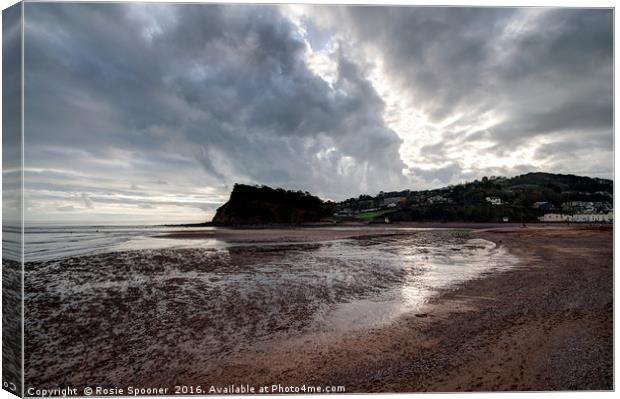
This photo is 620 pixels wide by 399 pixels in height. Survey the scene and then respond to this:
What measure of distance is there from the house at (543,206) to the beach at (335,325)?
2.20 feet

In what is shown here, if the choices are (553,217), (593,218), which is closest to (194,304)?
(593,218)

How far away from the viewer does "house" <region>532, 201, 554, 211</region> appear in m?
6.29

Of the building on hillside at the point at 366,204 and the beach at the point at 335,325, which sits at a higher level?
the building on hillside at the point at 366,204

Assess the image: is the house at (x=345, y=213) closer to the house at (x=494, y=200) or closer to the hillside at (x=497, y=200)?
the hillside at (x=497, y=200)

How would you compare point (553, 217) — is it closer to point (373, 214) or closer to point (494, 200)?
point (494, 200)

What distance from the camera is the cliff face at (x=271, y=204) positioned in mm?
7180

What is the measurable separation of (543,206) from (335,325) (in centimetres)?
591

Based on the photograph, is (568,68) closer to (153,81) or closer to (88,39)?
(153,81)

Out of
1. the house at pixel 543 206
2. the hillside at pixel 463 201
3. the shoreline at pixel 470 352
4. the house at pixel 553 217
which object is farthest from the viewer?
the house at pixel 543 206

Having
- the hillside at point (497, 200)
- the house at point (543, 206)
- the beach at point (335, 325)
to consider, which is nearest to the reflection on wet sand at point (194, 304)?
the beach at point (335, 325)

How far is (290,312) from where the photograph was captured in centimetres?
424

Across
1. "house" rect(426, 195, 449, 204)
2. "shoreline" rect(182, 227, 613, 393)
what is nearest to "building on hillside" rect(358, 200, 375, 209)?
"house" rect(426, 195, 449, 204)

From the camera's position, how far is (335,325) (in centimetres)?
381

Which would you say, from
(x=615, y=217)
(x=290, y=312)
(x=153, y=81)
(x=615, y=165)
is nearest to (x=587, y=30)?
(x=615, y=165)
